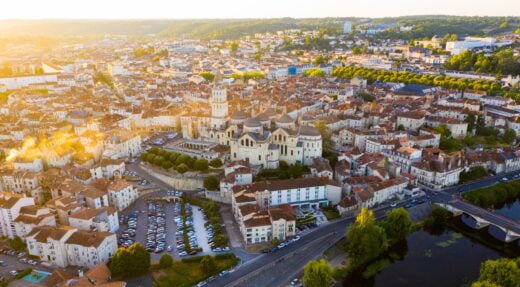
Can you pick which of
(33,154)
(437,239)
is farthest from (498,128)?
(33,154)

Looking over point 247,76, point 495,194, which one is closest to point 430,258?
point 495,194

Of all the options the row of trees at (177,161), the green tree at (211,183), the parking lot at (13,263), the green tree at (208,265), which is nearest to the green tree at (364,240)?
the green tree at (208,265)

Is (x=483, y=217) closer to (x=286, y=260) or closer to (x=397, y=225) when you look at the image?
(x=397, y=225)

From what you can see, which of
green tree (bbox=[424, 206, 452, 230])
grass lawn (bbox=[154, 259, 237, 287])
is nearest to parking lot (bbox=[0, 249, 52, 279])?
grass lawn (bbox=[154, 259, 237, 287])

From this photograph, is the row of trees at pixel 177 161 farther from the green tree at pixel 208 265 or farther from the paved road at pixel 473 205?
the paved road at pixel 473 205

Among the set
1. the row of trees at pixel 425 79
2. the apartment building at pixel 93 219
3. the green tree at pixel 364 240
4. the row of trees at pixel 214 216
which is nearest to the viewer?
Answer: the green tree at pixel 364 240

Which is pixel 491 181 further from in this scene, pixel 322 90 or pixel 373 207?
pixel 322 90
